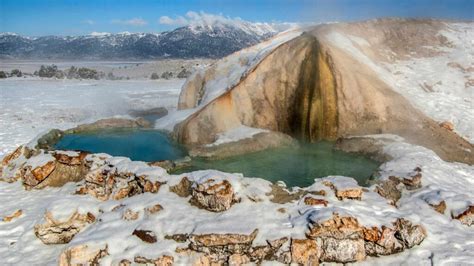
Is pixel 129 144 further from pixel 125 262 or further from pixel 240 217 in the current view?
pixel 240 217

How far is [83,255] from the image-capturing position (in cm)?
914

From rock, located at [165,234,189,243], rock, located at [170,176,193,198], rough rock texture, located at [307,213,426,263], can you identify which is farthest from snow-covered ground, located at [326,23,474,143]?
rock, located at [165,234,189,243]

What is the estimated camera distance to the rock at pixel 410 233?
9.13 meters

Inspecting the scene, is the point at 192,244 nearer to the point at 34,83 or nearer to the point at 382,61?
the point at 382,61

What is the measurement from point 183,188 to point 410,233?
218 inches

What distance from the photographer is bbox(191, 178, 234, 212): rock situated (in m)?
10.1

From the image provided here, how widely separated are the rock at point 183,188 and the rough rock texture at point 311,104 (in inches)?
179

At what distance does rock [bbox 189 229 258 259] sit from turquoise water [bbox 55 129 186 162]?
17.8 feet

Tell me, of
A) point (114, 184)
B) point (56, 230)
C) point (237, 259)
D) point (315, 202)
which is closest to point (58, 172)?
point (114, 184)

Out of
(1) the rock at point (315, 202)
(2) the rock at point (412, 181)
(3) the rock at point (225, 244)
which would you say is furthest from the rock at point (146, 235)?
(2) the rock at point (412, 181)

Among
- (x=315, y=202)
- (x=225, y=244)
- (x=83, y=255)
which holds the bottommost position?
(x=83, y=255)

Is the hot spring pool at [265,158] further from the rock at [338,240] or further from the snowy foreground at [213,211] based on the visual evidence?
the rock at [338,240]

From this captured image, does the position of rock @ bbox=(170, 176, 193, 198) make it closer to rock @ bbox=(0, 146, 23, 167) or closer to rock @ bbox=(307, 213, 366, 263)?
rock @ bbox=(307, 213, 366, 263)

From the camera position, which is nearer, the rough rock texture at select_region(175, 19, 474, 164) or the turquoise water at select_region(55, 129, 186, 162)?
the turquoise water at select_region(55, 129, 186, 162)
